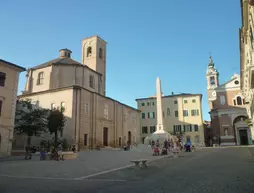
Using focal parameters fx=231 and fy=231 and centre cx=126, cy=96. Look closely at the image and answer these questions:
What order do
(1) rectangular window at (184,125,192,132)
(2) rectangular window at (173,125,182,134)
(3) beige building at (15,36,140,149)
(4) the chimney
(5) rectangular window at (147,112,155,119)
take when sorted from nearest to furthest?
(3) beige building at (15,36,140,149), (4) the chimney, (1) rectangular window at (184,125,192,132), (2) rectangular window at (173,125,182,134), (5) rectangular window at (147,112,155,119)

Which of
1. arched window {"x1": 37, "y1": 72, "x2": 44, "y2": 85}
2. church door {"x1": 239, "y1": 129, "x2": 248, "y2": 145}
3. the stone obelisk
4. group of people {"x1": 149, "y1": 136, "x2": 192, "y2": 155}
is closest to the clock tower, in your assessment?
church door {"x1": 239, "y1": 129, "x2": 248, "y2": 145}

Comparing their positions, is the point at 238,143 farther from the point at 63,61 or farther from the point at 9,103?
the point at 9,103

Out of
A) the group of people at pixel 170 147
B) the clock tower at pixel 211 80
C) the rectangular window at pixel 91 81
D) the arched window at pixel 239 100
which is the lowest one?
the group of people at pixel 170 147

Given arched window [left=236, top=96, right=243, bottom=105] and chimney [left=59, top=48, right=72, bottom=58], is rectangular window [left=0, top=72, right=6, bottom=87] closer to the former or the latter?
chimney [left=59, top=48, right=72, bottom=58]

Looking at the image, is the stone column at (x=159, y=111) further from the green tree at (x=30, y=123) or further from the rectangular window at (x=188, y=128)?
the rectangular window at (x=188, y=128)

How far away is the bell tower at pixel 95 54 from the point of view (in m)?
45.7

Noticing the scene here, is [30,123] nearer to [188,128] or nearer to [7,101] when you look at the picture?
[7,101]

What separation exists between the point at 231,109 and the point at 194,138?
10093 millimetres

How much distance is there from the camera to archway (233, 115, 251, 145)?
48.2 m

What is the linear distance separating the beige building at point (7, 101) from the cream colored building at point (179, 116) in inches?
1465

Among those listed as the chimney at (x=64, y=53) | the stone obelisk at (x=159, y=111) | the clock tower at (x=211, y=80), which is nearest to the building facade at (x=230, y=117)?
the clock tower at (x=211, y=80)

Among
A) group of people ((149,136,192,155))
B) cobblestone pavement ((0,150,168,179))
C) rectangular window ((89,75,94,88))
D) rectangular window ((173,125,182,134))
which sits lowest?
cobblestone pavement ((0,150,168,179))

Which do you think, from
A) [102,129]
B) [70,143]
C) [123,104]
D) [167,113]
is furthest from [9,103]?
[167,113]

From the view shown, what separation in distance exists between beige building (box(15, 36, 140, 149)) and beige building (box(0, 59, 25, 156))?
8384 mm
